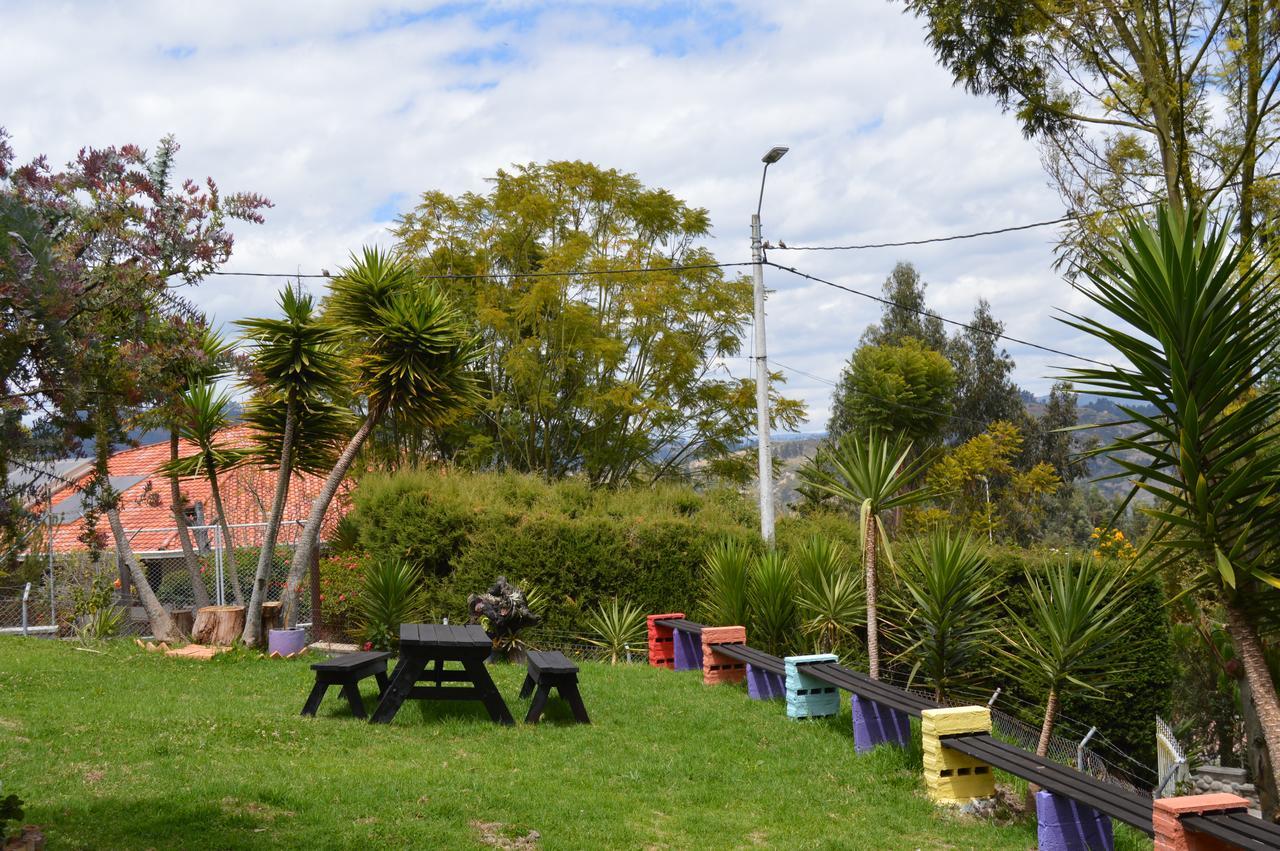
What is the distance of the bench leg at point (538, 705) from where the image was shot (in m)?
8.43

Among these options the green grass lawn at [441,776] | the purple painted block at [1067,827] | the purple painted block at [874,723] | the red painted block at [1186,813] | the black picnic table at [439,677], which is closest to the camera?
the red painted block at [1186,813]

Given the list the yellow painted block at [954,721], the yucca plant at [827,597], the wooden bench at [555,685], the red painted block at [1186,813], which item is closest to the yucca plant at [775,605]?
the yucca plant at [827,597]

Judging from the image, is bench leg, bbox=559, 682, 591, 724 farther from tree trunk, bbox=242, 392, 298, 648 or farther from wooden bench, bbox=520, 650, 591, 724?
tree trunk, bbox=242, 392, 298, 648

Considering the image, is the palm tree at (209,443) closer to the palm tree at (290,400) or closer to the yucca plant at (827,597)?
the palm tree at (290,400)

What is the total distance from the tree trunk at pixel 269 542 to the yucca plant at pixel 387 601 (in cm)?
124

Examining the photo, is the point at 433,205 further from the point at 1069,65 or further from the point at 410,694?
the point at 410,694

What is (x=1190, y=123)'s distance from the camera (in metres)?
13.0

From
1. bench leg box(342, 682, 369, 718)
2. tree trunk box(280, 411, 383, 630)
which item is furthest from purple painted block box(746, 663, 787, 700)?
tree trunk box(280, 411, 383, 630)

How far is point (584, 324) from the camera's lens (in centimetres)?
2450

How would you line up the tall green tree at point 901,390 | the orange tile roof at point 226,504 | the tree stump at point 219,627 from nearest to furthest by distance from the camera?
1. the tree stump at point 219,627
2. the orange tile roof at point 226,504
3. the tall green tree at point 901,390

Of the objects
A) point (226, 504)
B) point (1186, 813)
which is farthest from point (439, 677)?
point (226, 504)

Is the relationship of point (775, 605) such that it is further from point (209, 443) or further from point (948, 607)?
point (209, 443)

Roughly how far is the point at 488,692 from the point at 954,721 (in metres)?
3.68

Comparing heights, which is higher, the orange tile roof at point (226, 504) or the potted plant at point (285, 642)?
the orange tile roof at point (226, 504)
